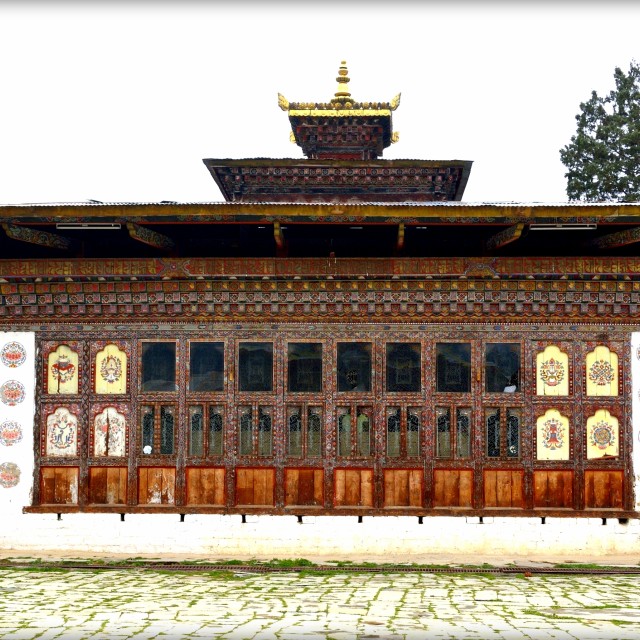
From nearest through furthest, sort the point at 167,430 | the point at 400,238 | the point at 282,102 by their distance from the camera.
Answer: the point at 400,238 < the point at 167,430 < the point at 282,102

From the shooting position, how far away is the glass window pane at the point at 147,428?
14.0 meters

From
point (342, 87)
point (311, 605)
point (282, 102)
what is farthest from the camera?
point (342, 87)

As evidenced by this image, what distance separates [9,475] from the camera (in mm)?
14109

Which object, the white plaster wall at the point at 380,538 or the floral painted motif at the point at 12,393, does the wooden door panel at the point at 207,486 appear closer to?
the white plaster wall at the point at 380,538

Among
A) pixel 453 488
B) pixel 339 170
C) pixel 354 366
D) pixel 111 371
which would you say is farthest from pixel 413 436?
pixel 339 170

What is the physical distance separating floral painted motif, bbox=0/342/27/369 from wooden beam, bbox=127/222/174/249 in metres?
2.77

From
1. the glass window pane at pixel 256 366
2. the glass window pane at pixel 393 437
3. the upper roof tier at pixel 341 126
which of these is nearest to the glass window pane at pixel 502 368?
the glass window pane at pixel 393 437

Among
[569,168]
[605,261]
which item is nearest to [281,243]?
[605,261]

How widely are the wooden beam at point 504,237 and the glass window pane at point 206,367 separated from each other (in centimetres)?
462

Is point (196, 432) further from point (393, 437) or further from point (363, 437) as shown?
point (393, 437)

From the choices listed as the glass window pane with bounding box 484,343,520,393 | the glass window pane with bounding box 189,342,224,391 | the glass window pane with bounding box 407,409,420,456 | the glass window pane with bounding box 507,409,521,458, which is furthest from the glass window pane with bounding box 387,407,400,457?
the glass window pane with bounding box 189,342,224,391

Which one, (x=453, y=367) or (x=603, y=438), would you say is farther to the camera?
(x=453, y=367)

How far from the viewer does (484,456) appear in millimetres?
13844

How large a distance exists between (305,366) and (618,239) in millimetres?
5298
